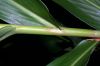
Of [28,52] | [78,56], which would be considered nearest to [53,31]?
[78,56]

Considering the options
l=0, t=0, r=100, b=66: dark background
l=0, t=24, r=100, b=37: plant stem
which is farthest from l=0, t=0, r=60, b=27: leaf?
l=0, t=0, r=100, b=66: dark background

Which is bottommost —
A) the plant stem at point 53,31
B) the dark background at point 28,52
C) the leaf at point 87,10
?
the dark background at point 28,52

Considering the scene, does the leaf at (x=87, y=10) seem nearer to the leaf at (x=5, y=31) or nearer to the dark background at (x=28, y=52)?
the leaf at (x=5, y=31)

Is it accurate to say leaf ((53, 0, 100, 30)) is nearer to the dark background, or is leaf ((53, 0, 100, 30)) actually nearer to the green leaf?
the green leaf

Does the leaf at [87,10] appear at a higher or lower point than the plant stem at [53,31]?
higher

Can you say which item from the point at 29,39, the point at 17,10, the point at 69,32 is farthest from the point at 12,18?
the point at 29,39

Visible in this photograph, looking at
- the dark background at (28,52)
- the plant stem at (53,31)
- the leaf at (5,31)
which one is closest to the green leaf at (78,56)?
the plant stem at (53,31)

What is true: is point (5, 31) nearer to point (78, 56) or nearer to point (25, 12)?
point (25, 12)
